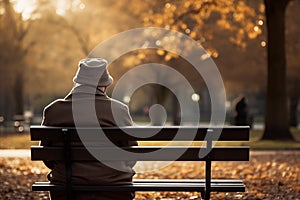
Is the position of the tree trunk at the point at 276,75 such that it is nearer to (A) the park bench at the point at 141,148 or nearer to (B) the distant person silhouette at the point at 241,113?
(B) the distant person silhouette at the point at 241,113

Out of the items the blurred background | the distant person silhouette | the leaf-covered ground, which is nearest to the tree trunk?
the leaf-covered ground

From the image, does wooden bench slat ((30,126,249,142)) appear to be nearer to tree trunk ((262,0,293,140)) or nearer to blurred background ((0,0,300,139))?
tree trunk ((262,0,293,140))

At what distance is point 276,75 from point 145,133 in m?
15.0

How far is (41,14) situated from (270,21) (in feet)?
75.9

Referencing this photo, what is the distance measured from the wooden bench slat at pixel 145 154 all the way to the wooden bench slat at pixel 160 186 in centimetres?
25

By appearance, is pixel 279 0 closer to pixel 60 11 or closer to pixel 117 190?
pixel 117 190

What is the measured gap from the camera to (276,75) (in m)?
20.5

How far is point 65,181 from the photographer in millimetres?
6203

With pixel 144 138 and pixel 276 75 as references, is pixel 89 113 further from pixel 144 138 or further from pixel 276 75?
pixel 276 75

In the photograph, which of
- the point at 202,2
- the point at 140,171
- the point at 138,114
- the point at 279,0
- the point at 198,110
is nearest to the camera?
the point at 140,171

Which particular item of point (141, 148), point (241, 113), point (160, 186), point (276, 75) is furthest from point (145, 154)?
point (241, 113)

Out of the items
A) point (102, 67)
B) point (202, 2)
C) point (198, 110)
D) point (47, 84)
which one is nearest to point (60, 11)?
point (47, 84)

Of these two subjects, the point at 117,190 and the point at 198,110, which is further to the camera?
the point at 198,110

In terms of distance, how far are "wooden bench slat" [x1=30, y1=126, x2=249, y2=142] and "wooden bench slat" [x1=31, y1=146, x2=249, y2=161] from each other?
0.10 meters
